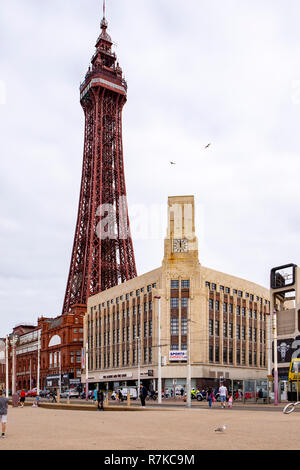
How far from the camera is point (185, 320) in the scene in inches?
3233

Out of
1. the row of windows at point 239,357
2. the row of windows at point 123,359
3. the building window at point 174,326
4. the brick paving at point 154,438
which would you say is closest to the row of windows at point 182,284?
the building window at point 174,326

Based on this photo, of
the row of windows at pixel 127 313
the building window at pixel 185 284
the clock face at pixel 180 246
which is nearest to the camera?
the building window at pixel 185 284

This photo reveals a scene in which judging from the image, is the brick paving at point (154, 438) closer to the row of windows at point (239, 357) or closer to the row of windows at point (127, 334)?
the row of windows at point (239, 357)

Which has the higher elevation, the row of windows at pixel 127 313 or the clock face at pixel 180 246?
the clock face at pixel 180 246

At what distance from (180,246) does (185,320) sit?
36.2 feet

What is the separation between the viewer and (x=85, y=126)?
148875mm

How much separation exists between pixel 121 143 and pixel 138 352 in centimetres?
7114

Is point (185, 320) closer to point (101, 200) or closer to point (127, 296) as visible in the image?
point (127, 296)

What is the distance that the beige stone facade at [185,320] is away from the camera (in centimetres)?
8181

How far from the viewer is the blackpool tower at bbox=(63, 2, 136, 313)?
13125 centimetres

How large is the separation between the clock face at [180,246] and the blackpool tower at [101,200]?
43712 mm

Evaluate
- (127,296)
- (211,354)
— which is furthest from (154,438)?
(127,296)

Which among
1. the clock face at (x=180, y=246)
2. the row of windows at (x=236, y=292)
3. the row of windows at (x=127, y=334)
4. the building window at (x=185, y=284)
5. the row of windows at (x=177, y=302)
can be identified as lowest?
the row of windows at (x=127, y=334)
